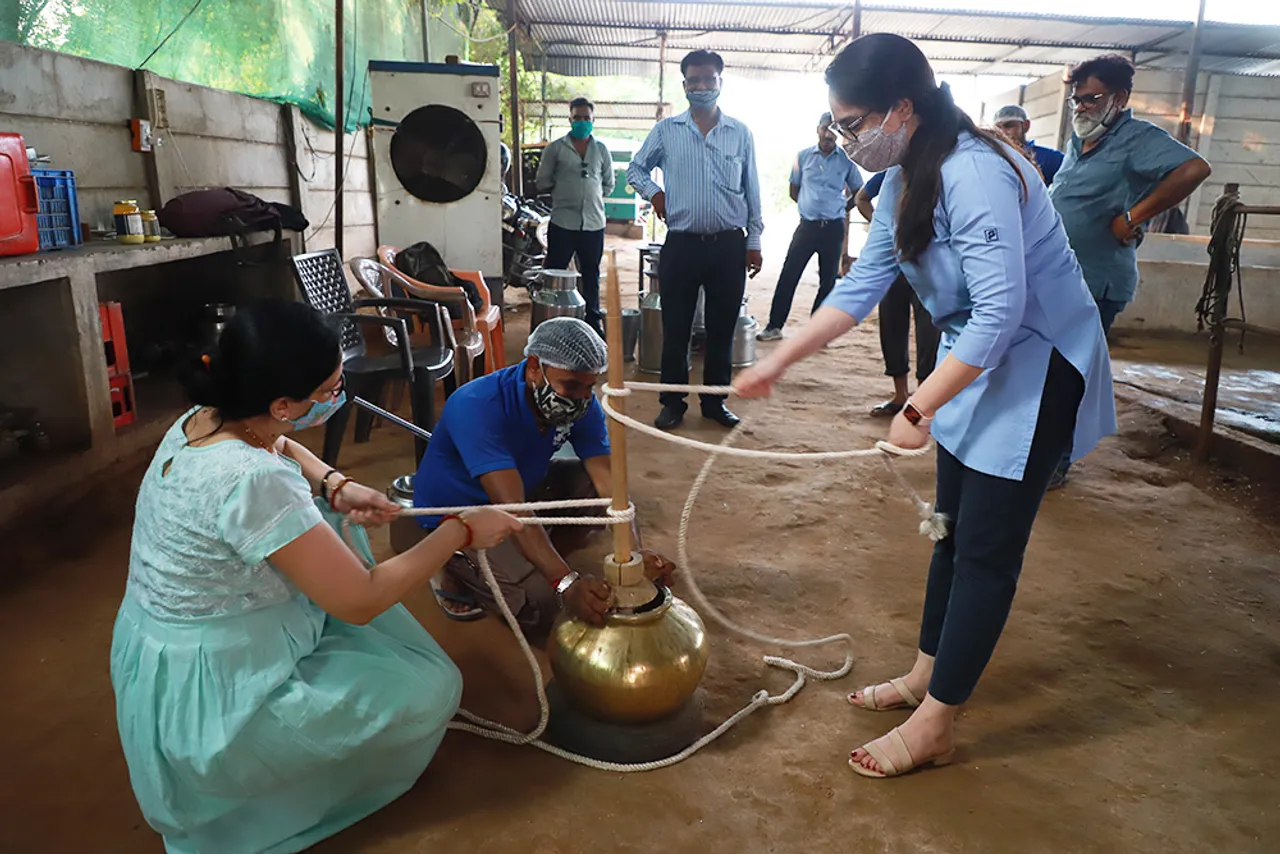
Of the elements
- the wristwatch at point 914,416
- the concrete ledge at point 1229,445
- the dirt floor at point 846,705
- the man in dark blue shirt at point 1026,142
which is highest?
the man in dark blue shirt at point 1026,142

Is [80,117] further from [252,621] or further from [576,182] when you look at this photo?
[576,182]

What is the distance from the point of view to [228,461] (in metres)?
1.44

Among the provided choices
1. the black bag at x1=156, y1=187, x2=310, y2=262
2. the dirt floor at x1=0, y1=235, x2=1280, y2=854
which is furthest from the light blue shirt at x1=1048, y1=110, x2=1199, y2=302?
the black bag at x1=156, y1=187, x2=310, y2=262

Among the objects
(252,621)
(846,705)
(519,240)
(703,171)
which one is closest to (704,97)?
(703,171)

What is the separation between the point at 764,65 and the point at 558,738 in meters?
13.7

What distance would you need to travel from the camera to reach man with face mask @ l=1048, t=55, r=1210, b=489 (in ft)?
10.5

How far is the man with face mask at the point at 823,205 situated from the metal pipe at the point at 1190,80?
22.4 feet

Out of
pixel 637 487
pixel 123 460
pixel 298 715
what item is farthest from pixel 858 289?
pixel 123 460

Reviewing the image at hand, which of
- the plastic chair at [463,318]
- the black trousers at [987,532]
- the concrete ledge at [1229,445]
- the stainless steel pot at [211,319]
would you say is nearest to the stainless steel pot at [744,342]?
the plastic chair at [463,318]

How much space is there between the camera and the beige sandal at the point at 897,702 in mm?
2104

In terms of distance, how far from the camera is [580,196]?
639cm

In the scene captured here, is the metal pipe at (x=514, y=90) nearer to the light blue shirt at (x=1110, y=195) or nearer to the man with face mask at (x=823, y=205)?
the man with face mask at (x=823, y=205)

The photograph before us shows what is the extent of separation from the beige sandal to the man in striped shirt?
7.87 feet

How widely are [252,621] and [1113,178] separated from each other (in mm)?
3422
